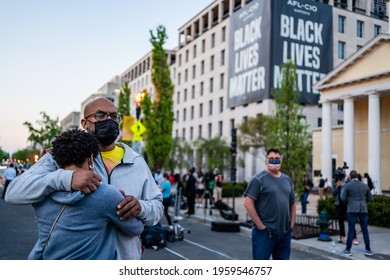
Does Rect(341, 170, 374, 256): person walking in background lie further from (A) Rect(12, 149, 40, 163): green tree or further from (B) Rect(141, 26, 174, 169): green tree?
(B) Rect(141, 26, 174, 169): green tree

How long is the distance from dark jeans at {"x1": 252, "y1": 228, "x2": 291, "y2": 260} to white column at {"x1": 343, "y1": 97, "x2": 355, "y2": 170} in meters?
25.7

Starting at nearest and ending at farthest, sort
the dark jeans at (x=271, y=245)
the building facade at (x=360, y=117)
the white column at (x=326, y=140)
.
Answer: the dark jeans at (x=271, y=245)
the building facade at (x=360, y=117)
the white column at (x=326, y=140)

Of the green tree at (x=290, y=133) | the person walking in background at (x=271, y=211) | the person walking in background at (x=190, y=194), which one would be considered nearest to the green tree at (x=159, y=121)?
the person walking in background at (x=190, y=194)

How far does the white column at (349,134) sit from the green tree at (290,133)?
15.3 metres

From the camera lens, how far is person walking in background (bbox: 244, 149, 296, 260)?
14.9 feet

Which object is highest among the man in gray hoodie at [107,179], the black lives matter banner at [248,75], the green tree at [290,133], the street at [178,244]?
the black lives matter banner at [248,75]

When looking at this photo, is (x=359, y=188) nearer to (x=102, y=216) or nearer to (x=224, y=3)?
(x=224, y=3)

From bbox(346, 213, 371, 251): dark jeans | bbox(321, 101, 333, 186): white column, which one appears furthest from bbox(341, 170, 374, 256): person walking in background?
bbox(321, 101, 333, 186): white column

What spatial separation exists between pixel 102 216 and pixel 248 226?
35.4 feet

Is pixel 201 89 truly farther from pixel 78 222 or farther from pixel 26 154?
pixel 78 222

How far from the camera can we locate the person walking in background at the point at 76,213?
2.02 meters

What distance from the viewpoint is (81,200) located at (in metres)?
2.02

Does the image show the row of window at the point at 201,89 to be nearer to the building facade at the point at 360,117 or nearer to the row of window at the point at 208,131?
the row of window at the point at 208,131
